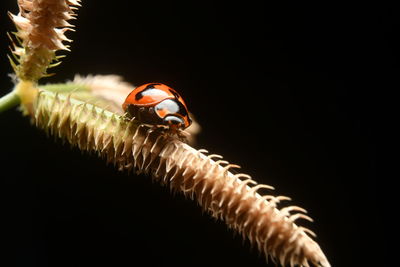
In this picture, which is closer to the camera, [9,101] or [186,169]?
[186,169]

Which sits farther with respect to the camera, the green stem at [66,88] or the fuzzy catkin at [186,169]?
the green stem at [66,88]

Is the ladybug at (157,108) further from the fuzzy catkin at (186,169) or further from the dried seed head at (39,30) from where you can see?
the dried seed head at (39,30)

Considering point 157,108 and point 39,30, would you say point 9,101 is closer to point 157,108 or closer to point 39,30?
point 39,30

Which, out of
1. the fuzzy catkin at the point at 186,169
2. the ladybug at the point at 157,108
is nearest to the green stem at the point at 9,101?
the fuzzy catkin at the point at 186,169

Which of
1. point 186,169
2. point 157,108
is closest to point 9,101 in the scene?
point 157,108

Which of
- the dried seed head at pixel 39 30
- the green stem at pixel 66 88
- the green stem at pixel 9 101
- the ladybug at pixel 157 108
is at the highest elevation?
the dried seed head at pixel 39 30
